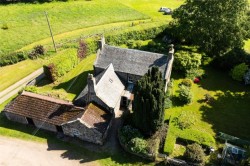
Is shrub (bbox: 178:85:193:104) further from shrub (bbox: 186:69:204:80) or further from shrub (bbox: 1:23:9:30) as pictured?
shrub (bbox: 1:23:9:30)

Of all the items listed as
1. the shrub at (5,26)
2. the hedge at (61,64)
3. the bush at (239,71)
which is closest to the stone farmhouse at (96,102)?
the hedge at (61,64)

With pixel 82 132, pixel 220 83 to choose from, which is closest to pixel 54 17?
pixel 82 132

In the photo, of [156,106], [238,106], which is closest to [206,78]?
[238,106]

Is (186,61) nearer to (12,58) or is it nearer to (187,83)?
(187,83)

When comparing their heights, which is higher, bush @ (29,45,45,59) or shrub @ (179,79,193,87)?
bush @ (29,45,45,59)

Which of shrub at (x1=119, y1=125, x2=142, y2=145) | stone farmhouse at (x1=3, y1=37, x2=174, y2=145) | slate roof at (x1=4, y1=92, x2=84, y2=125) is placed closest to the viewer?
shrub at (x1=119, y1=125, x2=142, y2=145)

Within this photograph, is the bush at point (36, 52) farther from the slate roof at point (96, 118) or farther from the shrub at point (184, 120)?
the shrub at point (184, 120)

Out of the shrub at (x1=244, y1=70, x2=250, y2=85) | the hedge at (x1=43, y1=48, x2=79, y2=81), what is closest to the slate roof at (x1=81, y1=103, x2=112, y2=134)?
the hedge at (x1=43, y1=48, x2=79, y2=81)
